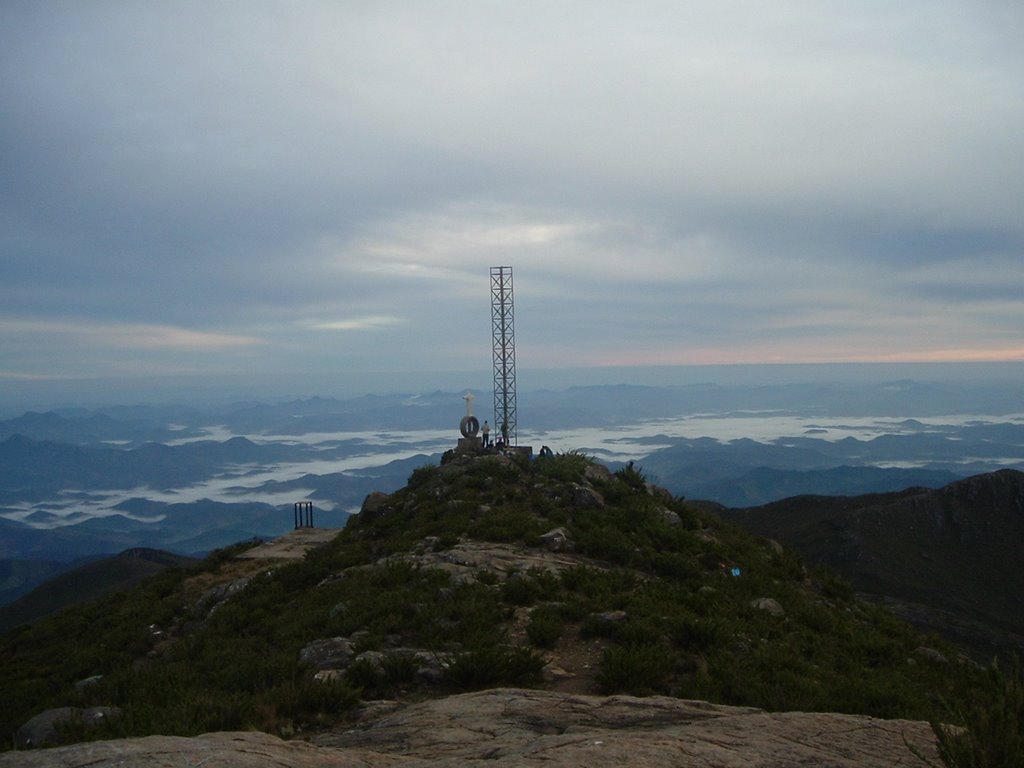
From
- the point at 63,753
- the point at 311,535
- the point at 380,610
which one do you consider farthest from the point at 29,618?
the point at 63,753

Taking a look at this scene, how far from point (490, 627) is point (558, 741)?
5651 mm

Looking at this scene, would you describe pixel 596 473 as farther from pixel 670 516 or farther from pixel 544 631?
pixel 544 631

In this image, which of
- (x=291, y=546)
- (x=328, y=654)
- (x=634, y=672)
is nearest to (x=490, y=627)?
(x=328, y=654)

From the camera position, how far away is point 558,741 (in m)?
5.31

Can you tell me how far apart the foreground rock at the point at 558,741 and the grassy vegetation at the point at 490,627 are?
1.14 m

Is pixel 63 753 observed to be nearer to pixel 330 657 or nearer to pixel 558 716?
pixel 558 716

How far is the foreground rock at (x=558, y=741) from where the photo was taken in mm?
4836

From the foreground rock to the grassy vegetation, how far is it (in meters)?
1.14

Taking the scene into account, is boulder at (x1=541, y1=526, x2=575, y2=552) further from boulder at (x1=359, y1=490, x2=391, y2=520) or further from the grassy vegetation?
→ boulder at (x1=359, y1=490, x2=391, y2=520)

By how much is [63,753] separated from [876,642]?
13.2 metres

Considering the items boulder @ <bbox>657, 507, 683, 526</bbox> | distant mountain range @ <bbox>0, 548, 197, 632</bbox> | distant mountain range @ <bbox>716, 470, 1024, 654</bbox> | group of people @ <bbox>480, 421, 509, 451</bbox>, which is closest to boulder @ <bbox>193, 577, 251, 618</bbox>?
boulder @ <bbox>657, 507, 683, 526</bbox>

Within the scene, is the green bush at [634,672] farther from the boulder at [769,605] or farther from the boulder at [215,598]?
the boulder at [215,598]

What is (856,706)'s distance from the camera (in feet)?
27.0

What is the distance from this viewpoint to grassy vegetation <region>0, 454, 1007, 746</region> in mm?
8531
